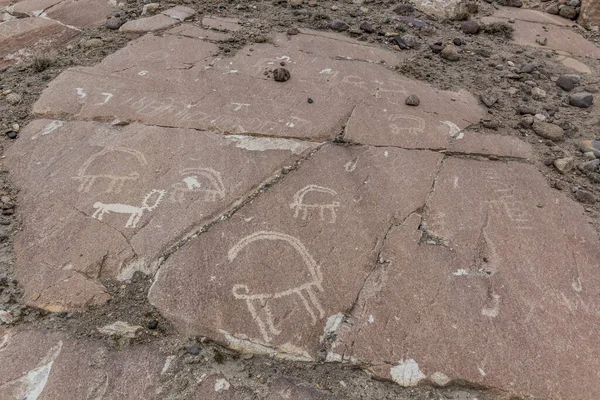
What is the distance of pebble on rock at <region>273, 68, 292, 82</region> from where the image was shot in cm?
266

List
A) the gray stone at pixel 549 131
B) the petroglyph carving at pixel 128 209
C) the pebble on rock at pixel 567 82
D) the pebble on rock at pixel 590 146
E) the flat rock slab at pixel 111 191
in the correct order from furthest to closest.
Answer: the pebble on rock at pixel 567 82 → the gray stone at pixel 549 131 → the pebble on rock at pixel 590 146 → the petroglyph carving at pixel 128 209 → the flat rock slab at pixel 111 191

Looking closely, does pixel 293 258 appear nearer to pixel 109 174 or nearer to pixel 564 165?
pixel 109 174

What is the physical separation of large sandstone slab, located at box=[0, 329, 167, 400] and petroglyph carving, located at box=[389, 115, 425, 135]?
1567 millimetres

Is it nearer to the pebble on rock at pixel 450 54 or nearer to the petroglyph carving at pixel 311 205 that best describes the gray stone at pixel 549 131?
the pebble on rock at pixel 450 54

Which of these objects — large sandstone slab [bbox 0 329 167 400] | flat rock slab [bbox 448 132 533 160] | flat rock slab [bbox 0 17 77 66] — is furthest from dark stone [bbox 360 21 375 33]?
large sandstone slab [bbox 0 329 167 400]

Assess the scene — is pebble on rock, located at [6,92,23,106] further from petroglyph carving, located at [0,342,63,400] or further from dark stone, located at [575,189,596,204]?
dark stone, located at [575,189,596,204]

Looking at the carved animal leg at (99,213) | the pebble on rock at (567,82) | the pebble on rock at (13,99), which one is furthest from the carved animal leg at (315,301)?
the pebble on rock at (567,82)

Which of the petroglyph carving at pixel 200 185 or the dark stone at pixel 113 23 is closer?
the petroglyph carving at pixel 200 185

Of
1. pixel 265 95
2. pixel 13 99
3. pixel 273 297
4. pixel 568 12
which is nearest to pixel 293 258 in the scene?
pixel 273 297

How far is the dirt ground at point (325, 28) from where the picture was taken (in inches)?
52.5

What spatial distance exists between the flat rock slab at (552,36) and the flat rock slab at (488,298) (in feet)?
6.36

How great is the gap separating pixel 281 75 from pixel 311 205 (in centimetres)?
112

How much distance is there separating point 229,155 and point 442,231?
3.28ft

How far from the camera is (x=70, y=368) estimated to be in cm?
132
